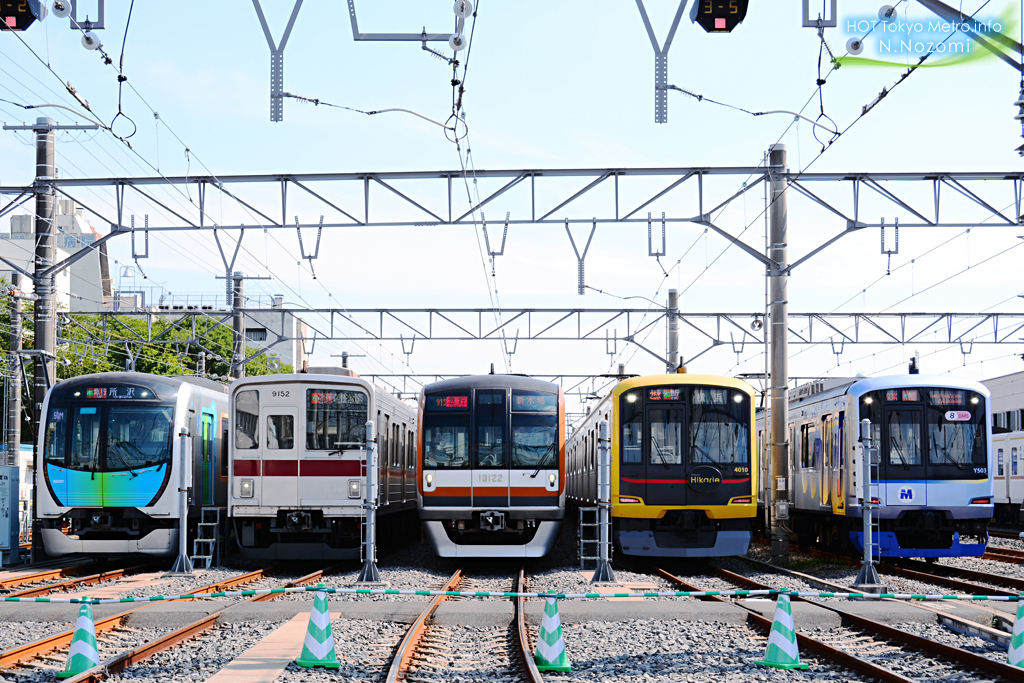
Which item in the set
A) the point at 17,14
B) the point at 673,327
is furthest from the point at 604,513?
the point at 673,327

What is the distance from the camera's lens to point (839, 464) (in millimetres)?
17984

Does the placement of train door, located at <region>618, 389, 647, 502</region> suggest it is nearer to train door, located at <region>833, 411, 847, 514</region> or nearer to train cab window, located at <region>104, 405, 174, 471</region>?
train door, located at <region>833, 411, 847, 514</region>

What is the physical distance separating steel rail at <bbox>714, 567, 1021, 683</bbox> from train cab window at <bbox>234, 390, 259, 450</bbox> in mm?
8896

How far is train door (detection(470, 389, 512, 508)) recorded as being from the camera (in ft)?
55.2

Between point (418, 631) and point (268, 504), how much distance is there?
7.22m

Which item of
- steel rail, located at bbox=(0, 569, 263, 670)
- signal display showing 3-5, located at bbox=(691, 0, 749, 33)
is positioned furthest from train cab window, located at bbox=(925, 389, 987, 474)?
steel rail, located at bbox=(0, 569, 263, 670)

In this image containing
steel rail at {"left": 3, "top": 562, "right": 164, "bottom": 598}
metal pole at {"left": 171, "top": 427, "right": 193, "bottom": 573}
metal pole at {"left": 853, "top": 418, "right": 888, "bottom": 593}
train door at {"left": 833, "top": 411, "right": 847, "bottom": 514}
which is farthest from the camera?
train door at {"left": 833, "top": 411, "right": 847, "bottom": 514}

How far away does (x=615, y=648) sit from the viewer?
10.0m

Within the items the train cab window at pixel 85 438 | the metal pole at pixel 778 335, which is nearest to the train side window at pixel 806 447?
the metal pole at pixel 778 335

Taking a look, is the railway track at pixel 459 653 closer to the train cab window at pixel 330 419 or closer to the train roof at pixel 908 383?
the train cab window at pixel 330 419

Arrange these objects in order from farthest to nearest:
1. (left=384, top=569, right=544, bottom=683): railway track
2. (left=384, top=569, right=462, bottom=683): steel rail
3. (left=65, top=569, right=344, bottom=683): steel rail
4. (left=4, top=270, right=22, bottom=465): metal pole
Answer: (left=4, top=270, right=22, bottom=465): metal pole, (left=384, top=569, right=544, bottom=683): railway track, (left=384, top=569, right=462, bottom=683): steel rail, (left=65, top=569, right=344, bottom=683): steel rail

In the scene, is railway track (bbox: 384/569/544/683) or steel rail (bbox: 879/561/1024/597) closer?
railway track (bbox: 384/569/544/683)

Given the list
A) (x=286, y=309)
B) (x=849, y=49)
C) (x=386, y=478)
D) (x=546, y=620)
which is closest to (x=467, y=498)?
(x=386, y=478)

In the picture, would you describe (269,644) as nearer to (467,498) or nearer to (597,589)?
(597,589)
